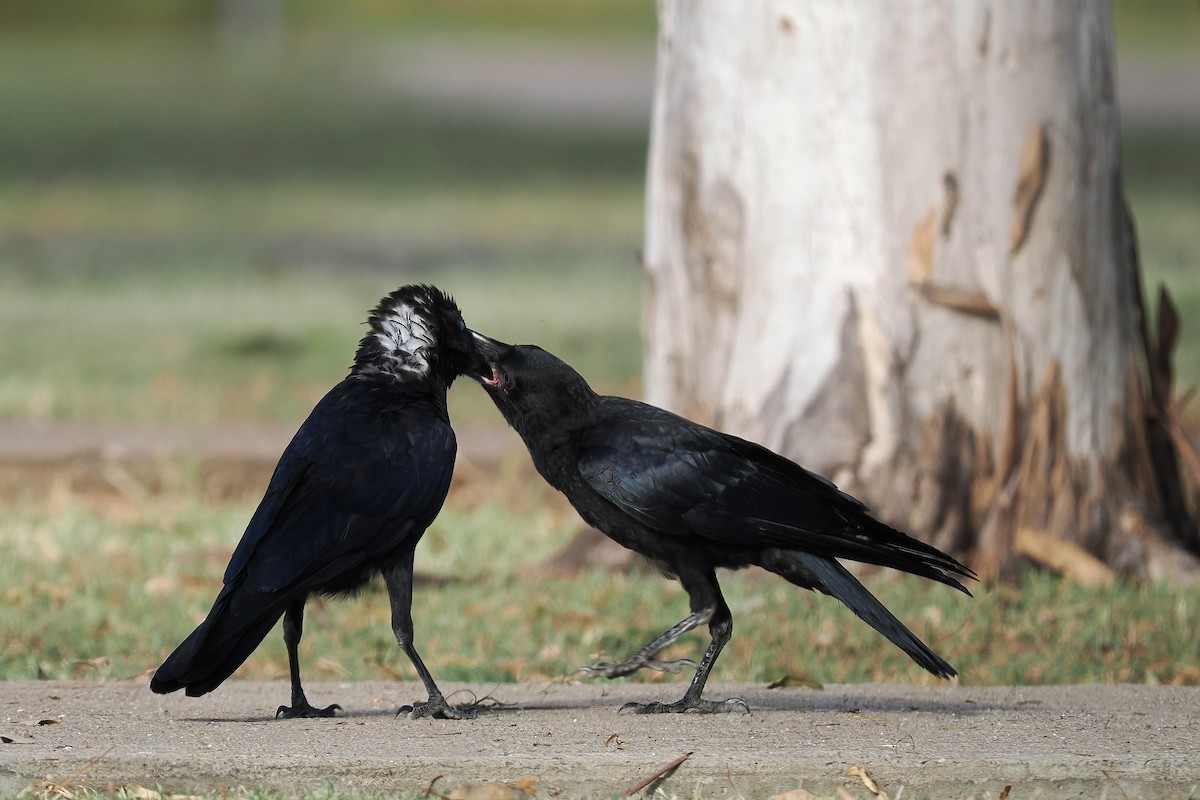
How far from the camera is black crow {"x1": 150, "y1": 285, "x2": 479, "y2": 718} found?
4.80 m

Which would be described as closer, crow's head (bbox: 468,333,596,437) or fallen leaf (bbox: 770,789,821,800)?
fallen leaf (bbox: 770,789,821,800)

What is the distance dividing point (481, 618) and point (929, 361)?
212 centimetres

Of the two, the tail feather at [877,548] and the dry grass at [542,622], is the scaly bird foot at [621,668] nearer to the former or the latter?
the tail feather at [877,548]

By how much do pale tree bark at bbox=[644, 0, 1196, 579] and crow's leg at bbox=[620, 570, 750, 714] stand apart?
231 cm

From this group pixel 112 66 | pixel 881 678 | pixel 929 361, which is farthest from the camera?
pixel 112 66

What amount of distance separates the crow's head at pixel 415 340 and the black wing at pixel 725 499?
511 millimetres

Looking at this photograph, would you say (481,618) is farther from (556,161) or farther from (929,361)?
(556,161)

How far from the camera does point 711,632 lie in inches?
208

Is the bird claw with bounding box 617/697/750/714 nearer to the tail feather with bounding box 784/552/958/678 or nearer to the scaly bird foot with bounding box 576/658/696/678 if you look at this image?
the scaly bird foot with bounding box 576/658/696/678

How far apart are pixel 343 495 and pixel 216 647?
0.55 m

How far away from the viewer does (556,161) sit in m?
29.8

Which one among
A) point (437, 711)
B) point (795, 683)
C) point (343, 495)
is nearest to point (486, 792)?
point (437, 711)

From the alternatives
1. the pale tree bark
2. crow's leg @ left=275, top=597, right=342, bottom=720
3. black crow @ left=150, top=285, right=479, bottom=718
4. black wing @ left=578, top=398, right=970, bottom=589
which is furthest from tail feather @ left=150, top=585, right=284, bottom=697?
the pale tree bark

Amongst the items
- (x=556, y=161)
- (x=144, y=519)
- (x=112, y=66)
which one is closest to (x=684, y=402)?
(x=144, y=519)
